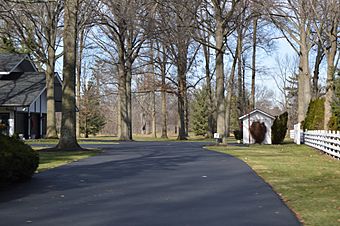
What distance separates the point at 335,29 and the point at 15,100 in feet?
82.3

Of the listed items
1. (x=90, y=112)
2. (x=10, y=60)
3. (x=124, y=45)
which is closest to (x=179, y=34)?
(x=124, y=45)

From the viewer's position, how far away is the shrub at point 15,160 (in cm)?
1234

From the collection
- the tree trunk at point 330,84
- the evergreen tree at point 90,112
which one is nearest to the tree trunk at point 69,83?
the tree trunk at point 330,84

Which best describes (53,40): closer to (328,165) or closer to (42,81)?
(42,81)

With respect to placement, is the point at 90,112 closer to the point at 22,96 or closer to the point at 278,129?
the point at 22,96

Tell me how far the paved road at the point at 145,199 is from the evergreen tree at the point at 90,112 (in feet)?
180

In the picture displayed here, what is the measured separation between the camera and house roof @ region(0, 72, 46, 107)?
42188mm

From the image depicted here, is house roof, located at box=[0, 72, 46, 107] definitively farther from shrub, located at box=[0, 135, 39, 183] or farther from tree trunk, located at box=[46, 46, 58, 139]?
shrub, located at box=[0, 135, 39, 183]

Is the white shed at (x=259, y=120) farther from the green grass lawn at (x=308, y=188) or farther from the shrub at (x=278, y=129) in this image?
the green grass lawn at (x=308, y=188)

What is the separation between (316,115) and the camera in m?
36.2

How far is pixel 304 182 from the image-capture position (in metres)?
14.0

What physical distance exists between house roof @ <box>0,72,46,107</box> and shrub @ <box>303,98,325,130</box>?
70.7ft

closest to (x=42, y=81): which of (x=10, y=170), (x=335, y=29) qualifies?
(x=335, y=29)

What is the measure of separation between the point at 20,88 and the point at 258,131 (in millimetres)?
19920
